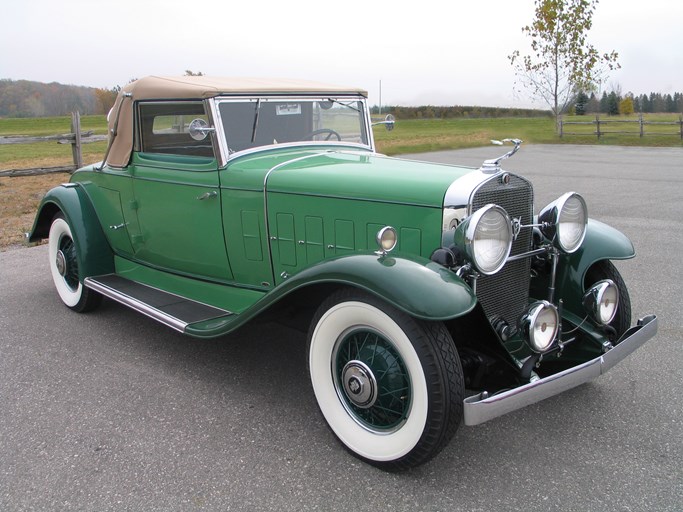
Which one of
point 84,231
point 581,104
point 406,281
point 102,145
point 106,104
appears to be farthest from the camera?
point 581,104

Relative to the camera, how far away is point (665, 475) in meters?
2.62

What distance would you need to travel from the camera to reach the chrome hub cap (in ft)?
8.89

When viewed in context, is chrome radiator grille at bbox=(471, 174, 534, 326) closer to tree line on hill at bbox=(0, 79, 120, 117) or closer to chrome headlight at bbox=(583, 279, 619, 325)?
chrome headlight at bbox=(583, 279, 619, 325)

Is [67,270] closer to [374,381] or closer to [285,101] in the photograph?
[285,101]

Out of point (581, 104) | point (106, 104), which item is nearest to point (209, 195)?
point (106, 104)

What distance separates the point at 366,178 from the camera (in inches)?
128

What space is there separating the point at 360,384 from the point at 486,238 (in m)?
0.90

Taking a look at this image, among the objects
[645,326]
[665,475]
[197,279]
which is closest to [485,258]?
[645,326]

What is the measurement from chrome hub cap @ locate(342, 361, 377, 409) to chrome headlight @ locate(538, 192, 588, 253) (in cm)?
129

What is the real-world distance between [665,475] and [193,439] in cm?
218

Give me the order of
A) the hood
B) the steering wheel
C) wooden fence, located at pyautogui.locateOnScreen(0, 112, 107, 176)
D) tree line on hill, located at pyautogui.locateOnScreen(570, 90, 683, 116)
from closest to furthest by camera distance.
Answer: the hood → the steering wheel → wooden fence, located at pyautogui.locateOnScreen(0, 112, 107, 176) → tree line on hill, located at pyautogui.locateOnScreen(570, 90, 683, 116)

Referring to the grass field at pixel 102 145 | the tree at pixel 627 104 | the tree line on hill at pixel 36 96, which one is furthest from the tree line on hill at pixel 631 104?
the tree line on hill at pixel 36 96

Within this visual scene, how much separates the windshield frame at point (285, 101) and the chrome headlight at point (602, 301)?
77.3 inches

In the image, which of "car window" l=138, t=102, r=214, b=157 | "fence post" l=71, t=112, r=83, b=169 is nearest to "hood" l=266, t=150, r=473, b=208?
"car window" l=138, t=102, r=214, b=157
